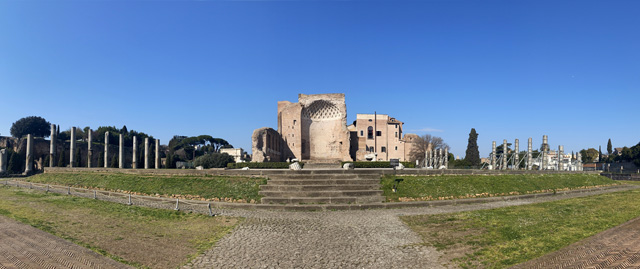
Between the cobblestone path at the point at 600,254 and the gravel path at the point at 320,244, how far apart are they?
2061 mm

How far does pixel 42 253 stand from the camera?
22.1ft

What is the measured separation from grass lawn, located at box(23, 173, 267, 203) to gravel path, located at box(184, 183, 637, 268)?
3530mm

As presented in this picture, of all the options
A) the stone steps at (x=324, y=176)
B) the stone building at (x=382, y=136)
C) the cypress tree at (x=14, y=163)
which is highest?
the stone building at (x=382, y=136)

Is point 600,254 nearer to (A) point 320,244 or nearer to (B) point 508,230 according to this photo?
(B) point 508,230

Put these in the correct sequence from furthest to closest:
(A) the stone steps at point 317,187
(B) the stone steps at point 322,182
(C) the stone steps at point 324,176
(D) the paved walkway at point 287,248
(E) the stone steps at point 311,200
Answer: (C) the stone steps at point 324,176, (B) the stone steps at point 322,182, (A) the stone steps at point 317,187, (E) the stone steps at point 311,200, (D) the paved walkway at point 287,248

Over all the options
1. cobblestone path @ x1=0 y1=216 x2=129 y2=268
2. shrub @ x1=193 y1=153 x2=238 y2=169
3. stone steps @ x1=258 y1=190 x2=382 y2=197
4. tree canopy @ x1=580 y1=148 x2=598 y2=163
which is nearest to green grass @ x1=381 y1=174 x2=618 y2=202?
stone steps @ x1=258 y1=190 x2=382 y2=197

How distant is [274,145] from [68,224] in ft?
106

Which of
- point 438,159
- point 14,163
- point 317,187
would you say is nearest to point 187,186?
point 317,187

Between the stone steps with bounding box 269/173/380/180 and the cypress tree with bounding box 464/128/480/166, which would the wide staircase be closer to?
the stone steps with bounding box 269/173/380/180

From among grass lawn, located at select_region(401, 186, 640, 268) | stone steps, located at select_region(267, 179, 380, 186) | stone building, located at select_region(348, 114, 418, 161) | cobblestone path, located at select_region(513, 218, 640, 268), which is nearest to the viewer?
cobblestone path, located at select_region(513, 218, 640, 268)

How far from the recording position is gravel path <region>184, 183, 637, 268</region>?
24.1 ft

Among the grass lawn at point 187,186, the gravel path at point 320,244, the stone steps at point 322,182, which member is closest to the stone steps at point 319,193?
the grass lawn at point 187,186

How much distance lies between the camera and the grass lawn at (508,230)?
7.27 metres

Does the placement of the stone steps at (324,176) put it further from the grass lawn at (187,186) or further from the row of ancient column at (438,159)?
the row of ancient column at (438,159)
